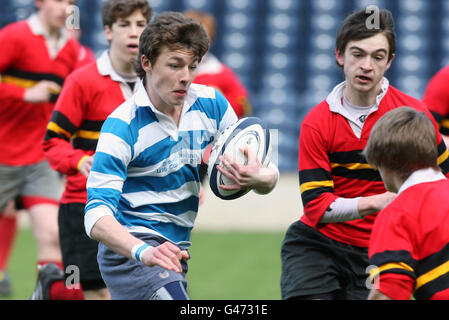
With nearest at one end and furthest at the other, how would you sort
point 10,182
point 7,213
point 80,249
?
1. point 80,249
2. point 10,182
3. point 7,213

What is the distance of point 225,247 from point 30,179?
311 centimetres

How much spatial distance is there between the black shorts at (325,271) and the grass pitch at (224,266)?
224cm

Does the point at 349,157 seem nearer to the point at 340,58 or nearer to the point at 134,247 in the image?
the point at 340,58

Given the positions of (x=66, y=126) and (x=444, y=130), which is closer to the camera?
(x=66, y=126)

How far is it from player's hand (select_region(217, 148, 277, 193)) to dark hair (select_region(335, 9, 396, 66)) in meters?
0.85

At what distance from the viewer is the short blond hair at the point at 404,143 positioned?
2822 millimetres

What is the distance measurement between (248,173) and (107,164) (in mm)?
533

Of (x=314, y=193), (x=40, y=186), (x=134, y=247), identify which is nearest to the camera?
(x=134, y=247)

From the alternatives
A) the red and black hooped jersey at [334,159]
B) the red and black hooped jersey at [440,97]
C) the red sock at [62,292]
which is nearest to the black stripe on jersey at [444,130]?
the red and black hooped jersey at [440,97]

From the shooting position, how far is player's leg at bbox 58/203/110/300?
4465 millimetres

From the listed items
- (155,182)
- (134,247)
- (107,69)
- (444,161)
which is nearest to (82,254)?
(107,69)

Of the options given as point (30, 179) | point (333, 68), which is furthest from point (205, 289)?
point (333, 68)

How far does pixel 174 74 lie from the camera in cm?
330

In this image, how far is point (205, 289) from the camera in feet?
21.2
